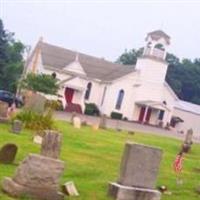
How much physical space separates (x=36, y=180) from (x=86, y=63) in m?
61.3

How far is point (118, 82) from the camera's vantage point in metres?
70.9

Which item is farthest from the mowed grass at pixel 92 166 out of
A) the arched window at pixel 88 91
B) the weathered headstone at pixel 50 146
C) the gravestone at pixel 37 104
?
the arched window at pixel 88 91

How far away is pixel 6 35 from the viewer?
8862 centimetres

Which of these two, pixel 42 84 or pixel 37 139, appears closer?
pixel 37 139

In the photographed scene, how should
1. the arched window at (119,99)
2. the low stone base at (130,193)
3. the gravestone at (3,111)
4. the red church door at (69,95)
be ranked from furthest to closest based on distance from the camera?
the arched window at (119,99) → the red church door at (69,95) → the gravestone at (3,111) → the low stone base at (130,193)

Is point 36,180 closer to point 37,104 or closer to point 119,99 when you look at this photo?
point 37,104

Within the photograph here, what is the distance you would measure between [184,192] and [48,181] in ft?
17.1

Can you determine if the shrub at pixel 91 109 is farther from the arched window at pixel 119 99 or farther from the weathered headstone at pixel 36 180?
the weathered headstone at pixel 36 180

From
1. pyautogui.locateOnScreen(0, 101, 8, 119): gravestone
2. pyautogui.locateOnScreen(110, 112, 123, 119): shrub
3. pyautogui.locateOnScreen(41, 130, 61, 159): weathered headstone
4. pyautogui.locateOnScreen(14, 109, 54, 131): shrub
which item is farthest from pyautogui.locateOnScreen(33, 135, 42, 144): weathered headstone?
pyautogui.locateOnScreen(110, 112, 123, 119): shrub

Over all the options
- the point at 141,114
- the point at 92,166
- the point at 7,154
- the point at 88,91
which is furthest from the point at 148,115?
the point at 7,154

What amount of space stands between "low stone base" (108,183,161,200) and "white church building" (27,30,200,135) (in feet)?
171

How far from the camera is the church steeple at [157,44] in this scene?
71312mm

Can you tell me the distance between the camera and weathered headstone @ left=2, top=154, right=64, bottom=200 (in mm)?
14000

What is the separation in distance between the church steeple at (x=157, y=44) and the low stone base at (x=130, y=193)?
56262mm
